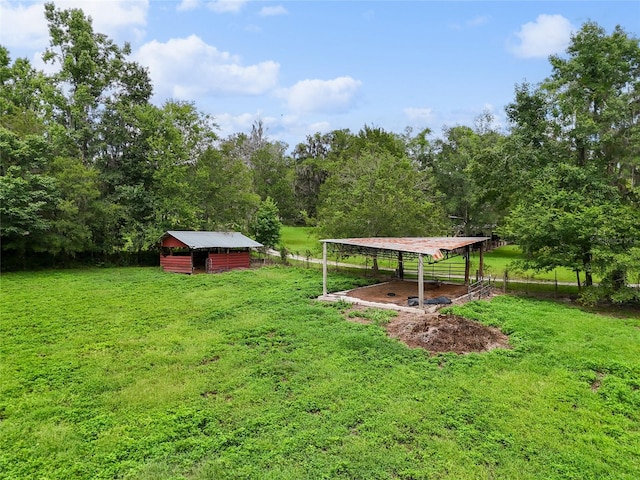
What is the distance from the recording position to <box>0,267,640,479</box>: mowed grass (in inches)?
223

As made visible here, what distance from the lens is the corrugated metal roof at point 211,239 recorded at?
23719 mm

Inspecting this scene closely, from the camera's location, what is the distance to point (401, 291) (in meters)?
17.8

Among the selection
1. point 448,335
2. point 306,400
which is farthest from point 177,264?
point 306,400

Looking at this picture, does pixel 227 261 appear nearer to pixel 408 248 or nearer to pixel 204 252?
pixel 204 252

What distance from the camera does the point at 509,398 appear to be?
24.3ft

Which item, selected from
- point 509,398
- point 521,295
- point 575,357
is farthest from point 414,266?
point 509,398

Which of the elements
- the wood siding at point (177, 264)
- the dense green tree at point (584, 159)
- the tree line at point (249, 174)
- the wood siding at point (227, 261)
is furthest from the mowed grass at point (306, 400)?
the wood siding at point (227, 261)

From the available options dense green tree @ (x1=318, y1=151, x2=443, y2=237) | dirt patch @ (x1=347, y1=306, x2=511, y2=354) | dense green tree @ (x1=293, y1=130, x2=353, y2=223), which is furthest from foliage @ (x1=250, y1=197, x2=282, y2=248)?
dirt patch @ (x1=347, y1=306, x2=511, y2=354)

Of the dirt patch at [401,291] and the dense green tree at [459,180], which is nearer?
the dirt patch at [401,291]

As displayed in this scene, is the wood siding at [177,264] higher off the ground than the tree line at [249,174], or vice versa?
the tree line at [249,174]

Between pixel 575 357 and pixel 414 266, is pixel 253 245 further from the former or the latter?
pixel 575 357

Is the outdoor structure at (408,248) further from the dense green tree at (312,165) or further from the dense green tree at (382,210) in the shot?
the dense green tree at (312,165)

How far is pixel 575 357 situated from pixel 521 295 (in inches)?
342

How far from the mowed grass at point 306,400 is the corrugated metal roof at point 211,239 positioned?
10840 millimetres
